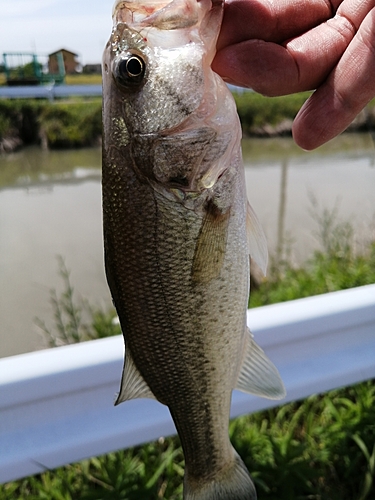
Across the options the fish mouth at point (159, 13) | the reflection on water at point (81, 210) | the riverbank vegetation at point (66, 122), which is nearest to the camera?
the fish mouth at point (159, 13)

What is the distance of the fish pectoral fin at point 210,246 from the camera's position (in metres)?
1.15

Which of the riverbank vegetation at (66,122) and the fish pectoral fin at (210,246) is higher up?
Result: the fish pectoral fin at (210,246)

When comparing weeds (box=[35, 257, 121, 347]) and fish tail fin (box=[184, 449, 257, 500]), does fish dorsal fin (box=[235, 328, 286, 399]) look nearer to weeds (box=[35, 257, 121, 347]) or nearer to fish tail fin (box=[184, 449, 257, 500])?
fish tail fin (box=[184, 449, 257, 500])

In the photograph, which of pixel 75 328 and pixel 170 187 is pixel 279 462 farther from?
pixel 170 187

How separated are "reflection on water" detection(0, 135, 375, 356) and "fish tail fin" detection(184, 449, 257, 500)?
2.83 meters

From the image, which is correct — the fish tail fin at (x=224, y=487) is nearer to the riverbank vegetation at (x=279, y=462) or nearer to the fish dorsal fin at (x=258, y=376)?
the fish dorsal fin at (x=258, y=376)

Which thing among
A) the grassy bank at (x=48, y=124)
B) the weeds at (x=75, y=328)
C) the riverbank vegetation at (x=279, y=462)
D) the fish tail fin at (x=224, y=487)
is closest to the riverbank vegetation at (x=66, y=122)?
the grassy bank at (x=48, y=124)

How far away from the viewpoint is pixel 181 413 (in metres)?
1.29

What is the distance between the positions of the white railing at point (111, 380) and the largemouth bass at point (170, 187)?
0.55 m

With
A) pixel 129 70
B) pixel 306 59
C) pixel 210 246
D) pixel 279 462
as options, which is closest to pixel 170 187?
pixel 210 246

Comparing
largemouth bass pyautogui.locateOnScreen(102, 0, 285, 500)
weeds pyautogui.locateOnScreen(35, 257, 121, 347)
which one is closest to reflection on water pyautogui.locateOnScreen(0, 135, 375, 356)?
weeds pyautogui.locateOnScreen(35, 257, 121, 347)

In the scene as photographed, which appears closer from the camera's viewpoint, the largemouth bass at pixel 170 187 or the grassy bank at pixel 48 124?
the largemouth bass at pixel 170 187

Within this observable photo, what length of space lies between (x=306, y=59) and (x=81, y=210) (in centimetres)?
651

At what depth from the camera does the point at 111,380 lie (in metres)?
1.77
